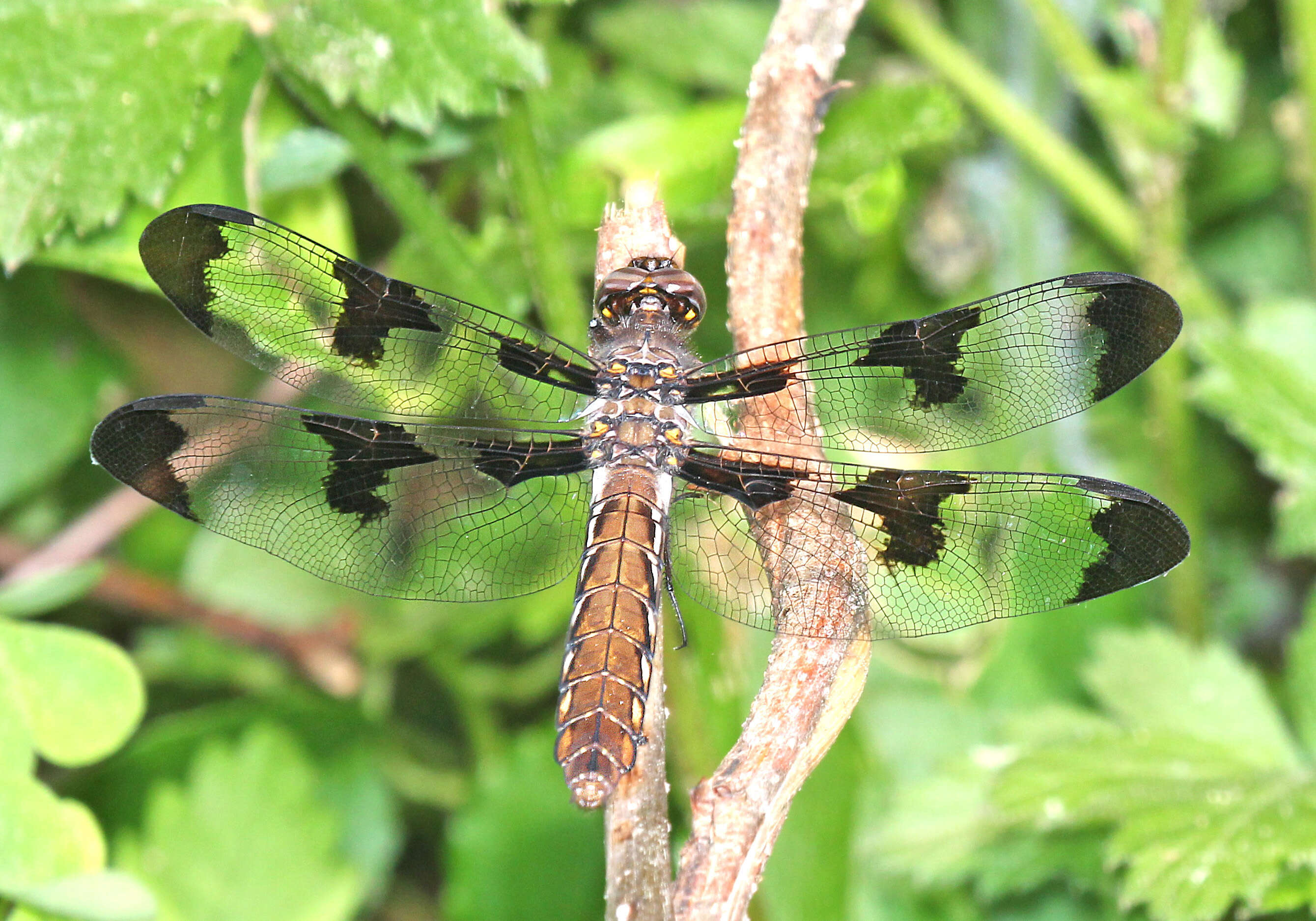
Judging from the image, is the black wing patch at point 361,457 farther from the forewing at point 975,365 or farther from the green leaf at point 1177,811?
the green leaf at point 1177,811

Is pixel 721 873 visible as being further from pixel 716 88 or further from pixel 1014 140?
pixel 716 88

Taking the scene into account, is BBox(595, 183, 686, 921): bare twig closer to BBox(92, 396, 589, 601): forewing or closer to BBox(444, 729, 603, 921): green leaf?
BBox(92, 396, 589, 601): forewing

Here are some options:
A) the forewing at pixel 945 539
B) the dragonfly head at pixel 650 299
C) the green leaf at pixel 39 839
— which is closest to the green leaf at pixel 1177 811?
the forewing at pixel 945 539

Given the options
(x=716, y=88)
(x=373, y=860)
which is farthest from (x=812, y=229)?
(x=373, y=860)

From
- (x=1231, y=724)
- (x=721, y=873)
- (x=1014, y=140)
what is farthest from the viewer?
(x=1014, y=140)

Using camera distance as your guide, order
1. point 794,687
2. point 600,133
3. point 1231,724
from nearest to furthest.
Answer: point 794,687, point 1231,724, point 600,133

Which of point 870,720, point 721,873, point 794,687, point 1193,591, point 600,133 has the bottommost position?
point 721,873

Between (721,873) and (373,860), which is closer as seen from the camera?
(721,873)
